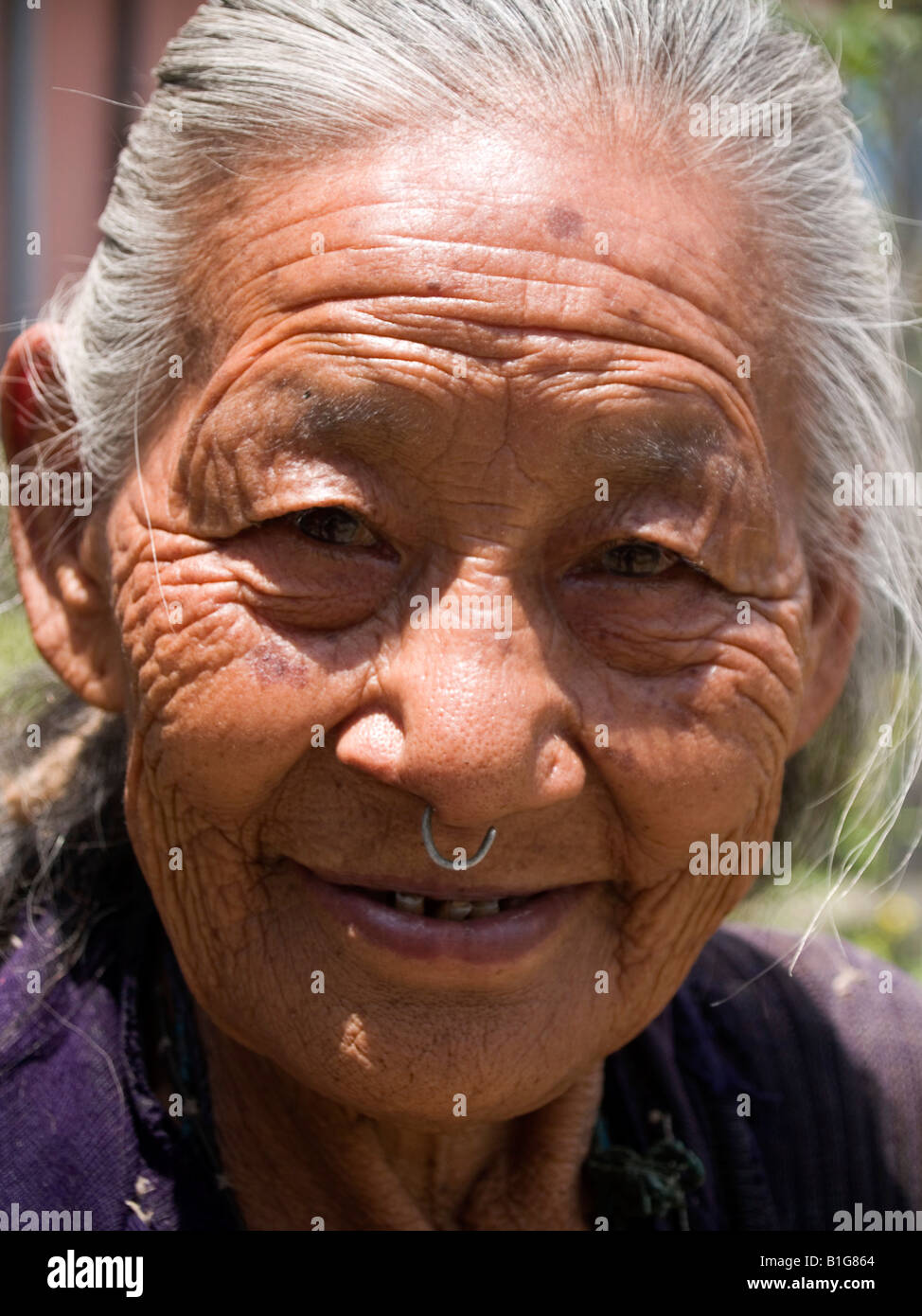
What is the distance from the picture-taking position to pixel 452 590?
6.75 feet

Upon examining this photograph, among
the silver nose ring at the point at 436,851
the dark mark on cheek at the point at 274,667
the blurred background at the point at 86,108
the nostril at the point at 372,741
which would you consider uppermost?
the blurred background at the point at 86,108

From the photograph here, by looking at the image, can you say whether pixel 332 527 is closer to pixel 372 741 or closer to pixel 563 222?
pixel 372 741

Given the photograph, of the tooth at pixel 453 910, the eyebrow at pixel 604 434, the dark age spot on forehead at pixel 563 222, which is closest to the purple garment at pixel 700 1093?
the tooth at pixel 453 910

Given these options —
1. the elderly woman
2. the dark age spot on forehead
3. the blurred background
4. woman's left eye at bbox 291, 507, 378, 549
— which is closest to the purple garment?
the elderly woman

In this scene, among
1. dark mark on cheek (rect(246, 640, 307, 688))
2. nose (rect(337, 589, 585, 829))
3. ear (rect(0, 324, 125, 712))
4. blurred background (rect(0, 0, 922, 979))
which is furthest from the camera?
blurred background (rect(0, 0, 922, 979))

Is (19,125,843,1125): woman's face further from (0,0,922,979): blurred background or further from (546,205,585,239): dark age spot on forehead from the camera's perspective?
(0,0,922,979): blurred background

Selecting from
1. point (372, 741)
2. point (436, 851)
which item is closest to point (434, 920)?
point (436, 851)

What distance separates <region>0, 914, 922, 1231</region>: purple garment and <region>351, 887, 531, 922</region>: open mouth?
589 millimetres

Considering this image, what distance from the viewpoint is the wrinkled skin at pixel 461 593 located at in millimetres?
2033

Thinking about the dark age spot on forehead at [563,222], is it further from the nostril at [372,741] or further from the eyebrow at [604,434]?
the nostril at [372,741]

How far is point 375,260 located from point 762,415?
663mm

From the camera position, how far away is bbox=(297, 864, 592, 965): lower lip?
213cm

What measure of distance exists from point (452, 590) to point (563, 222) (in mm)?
546

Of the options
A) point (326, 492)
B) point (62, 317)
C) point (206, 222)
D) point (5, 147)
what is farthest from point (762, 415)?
point (5, 147)
